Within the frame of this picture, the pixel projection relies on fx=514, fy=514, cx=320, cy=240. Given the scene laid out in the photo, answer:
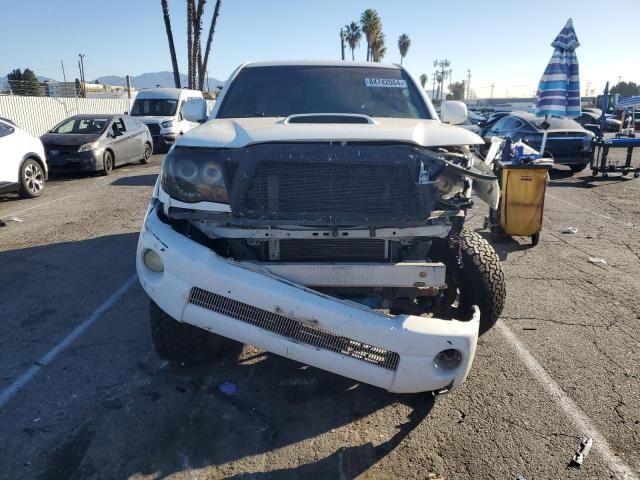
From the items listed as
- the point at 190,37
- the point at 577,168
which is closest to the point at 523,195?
the point at 577,168

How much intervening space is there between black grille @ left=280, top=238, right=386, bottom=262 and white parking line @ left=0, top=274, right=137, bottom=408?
1.93 m

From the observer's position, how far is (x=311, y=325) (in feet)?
8.71

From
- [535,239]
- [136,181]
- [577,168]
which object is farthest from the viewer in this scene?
[577,168]

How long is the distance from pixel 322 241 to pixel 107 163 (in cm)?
1179

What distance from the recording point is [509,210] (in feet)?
21.4

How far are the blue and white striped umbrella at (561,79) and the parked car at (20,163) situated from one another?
33.2 ft

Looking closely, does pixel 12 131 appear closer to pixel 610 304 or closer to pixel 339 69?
pixel 339 69

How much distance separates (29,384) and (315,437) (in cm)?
193

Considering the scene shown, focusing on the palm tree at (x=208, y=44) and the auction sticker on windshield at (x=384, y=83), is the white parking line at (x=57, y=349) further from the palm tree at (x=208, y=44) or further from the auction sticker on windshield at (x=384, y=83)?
the palm tree at (x=208, y=44)

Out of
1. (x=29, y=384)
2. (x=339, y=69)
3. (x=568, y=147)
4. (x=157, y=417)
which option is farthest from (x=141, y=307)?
(x=568, y=147)

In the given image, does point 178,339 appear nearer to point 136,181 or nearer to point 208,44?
point 136,181

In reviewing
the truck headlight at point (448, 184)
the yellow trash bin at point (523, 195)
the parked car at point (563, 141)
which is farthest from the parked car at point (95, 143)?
the truck headlight at point (448, 184)

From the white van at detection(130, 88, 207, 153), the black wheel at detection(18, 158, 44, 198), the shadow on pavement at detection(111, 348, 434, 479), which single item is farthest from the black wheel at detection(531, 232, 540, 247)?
the white van at detection(130, 88, 207, 153)

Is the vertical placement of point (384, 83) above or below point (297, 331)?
above
